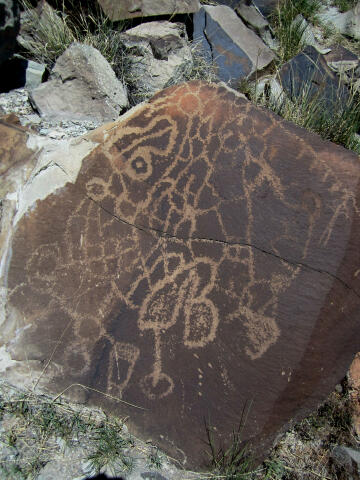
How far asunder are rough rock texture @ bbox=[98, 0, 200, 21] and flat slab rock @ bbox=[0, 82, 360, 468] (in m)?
1.76

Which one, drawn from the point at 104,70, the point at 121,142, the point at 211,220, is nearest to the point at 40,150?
the point at 121,142

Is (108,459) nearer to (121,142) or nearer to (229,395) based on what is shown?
(229,395)

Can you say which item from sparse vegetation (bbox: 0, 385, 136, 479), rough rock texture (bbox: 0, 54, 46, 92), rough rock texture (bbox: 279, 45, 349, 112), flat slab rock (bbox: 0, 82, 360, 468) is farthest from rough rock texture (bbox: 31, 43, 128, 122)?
sparse vegetation (bbox: 0, 385, 136, 479)

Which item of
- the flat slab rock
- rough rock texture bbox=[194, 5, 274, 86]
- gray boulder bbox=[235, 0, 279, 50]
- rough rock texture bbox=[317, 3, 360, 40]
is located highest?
rough rock texture bbox=[317, 3, 360, 40]

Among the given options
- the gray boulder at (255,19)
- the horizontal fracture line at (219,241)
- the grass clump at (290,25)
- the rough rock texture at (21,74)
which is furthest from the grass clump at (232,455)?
the gray boulder at (255,19)

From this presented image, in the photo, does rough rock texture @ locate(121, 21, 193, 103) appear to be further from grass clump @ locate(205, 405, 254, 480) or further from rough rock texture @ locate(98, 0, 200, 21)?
grass clump @ locate(205, 405, 254, 480)

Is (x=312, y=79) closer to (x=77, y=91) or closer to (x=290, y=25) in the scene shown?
(x=290, y=25)

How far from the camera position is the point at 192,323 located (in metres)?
1.52

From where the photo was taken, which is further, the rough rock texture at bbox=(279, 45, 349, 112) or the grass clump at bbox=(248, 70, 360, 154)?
the rough rock texture at bbox=(279, 45, 349, 112)

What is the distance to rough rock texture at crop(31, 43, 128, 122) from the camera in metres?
2.49

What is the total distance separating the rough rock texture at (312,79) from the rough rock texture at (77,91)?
1418 millimetres

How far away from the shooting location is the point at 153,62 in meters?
2.91

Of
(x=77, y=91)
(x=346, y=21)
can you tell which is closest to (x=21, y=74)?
(x=77, y=91)

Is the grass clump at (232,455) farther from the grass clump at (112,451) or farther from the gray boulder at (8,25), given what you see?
the gray boulder at (8,25)
